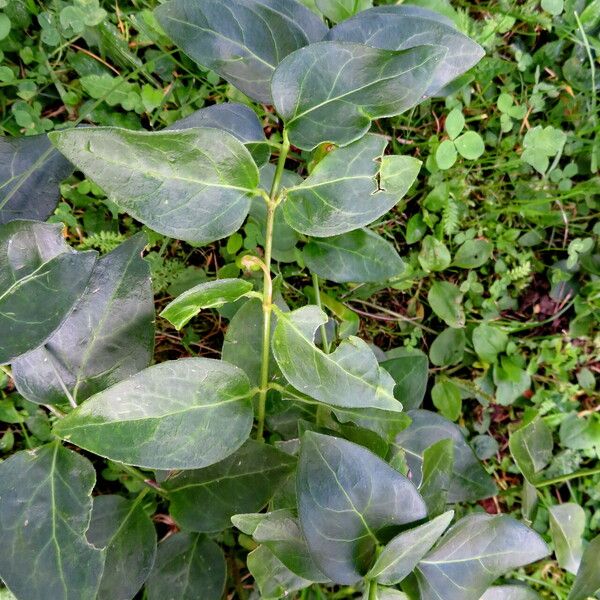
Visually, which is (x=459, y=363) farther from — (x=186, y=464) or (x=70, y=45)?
(x=70, y=45)

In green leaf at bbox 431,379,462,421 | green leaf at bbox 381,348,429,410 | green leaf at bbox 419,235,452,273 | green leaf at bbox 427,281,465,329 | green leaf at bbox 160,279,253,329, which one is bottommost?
green leaf at bbox 431,379,462,421

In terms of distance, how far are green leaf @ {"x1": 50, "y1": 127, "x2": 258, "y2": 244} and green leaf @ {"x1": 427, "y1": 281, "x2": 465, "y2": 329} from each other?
863 mm

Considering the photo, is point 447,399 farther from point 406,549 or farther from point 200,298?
point 200,298

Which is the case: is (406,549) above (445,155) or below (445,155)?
below

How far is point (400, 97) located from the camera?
3.15 feet

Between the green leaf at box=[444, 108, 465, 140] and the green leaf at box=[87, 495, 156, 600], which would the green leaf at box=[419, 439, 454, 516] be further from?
the green leaf at box=[444, 108, 465, 140]

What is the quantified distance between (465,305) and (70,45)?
1.25 meters

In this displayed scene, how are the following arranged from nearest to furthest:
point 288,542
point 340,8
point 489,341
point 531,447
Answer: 1. point 288,542
2. point 340,8
3. point 531,447
4. point 489,341

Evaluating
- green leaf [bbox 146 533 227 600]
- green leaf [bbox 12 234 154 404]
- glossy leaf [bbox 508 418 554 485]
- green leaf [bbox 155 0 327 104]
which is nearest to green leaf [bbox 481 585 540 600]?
glossy leaf [bbox 508 418 554 485]

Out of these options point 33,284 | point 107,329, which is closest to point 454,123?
point 107,329

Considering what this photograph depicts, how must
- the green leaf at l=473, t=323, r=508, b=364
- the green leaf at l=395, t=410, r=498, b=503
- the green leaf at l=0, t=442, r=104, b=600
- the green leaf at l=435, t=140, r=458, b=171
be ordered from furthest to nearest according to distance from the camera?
the green leaf at l=473, t=323, r=508, b=364
the green leaf at l=435, t=140, r=458, b=171
the green leaf at l=395, t=410, r=498, b=503
the green leaf at l=0, t=442, r=104, b=600

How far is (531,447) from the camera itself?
4.69ft

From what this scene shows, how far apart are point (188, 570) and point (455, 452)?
62cm

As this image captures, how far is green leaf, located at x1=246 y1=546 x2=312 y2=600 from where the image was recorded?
3.58 feet
